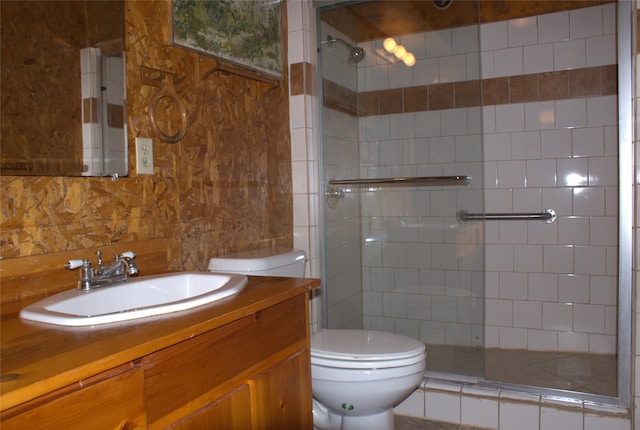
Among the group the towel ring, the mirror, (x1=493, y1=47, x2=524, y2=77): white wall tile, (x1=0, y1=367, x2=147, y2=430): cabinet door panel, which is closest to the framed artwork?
the towel ring

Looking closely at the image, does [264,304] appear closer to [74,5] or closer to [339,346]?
[339,346]

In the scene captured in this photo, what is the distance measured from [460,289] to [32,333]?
6.90 ft

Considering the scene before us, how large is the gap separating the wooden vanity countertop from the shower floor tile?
1557 mm

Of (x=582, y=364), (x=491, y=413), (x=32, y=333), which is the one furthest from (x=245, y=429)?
(x=582, y=364)

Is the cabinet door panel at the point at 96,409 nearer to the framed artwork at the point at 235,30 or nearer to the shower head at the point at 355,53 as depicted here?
the framed artwork at the point at 235,30

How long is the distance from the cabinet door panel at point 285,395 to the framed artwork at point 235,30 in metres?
1.18

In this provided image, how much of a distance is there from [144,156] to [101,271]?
483 mm

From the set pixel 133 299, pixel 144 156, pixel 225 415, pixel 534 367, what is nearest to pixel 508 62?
pixel 534 367

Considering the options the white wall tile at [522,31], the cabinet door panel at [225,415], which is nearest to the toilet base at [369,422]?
the cabinet door panel at [225,415]

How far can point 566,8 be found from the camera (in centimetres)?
297

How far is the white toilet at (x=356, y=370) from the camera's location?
184 cm

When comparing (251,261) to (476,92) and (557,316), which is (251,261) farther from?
(557,316)

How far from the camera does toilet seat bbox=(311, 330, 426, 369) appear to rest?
1.84m

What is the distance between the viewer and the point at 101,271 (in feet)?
4.46
